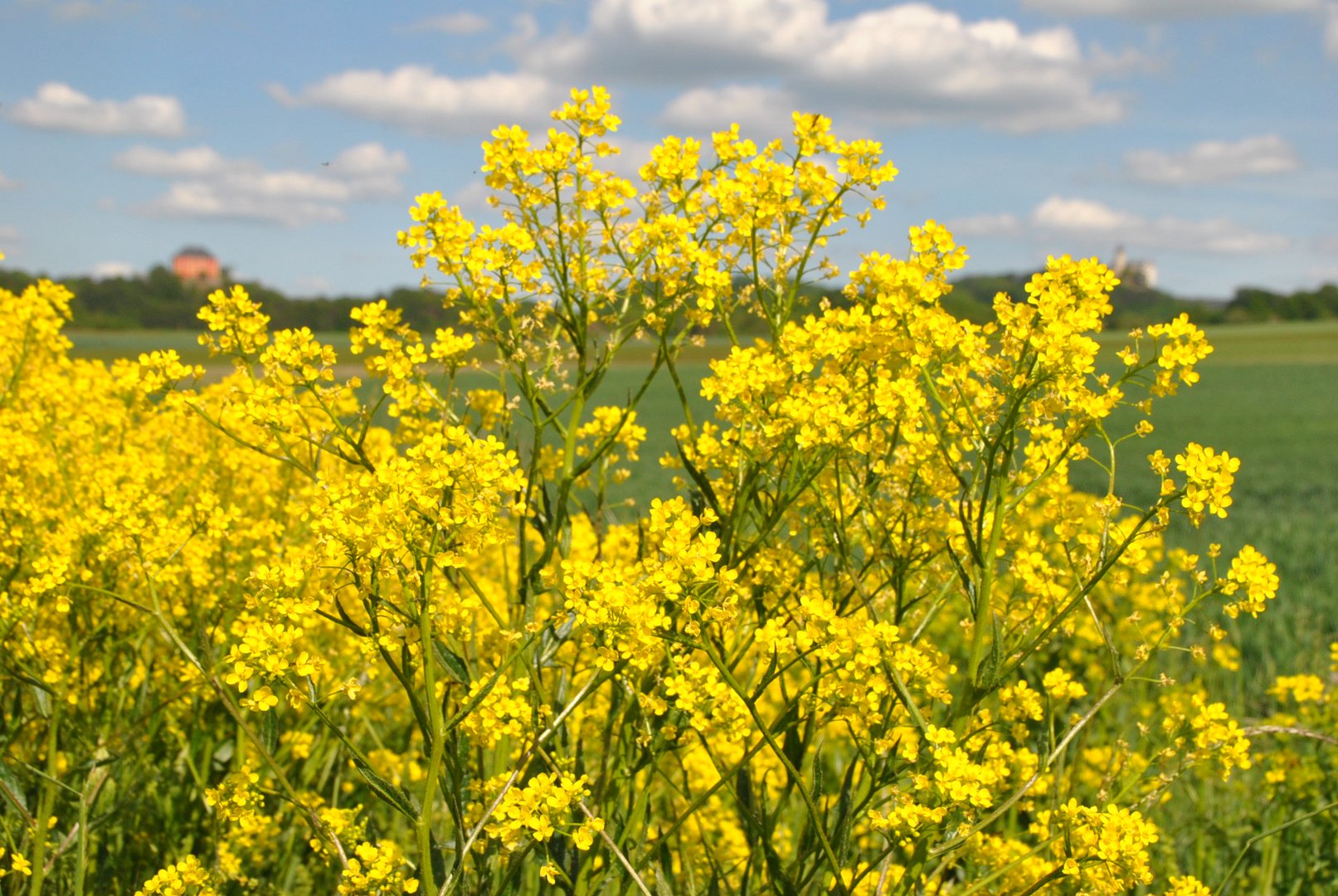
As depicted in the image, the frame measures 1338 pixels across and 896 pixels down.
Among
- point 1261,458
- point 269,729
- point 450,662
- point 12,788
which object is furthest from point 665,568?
point 1261,458

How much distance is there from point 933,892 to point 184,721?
2.84 meters

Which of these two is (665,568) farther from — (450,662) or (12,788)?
(12,788)

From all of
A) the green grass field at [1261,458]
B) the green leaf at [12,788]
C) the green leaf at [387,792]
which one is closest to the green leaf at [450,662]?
the green leaf at [387,792]

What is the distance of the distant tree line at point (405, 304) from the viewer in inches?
124

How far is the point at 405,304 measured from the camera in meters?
3.05

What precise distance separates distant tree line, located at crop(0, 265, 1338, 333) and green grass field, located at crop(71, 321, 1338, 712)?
775mm

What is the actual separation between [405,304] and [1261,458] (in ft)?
98.7

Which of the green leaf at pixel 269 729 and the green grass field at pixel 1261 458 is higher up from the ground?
the green leaf at pixel 269 729

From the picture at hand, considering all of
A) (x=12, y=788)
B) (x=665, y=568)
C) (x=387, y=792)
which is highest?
(x=665, y=568)

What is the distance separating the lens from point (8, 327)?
14.6 ft

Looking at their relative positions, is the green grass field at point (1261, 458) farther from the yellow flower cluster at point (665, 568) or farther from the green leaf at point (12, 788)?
→ the green leaf at point (12, 788)

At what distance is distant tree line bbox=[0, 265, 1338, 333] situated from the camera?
314cm

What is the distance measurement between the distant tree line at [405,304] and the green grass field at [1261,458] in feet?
2.54

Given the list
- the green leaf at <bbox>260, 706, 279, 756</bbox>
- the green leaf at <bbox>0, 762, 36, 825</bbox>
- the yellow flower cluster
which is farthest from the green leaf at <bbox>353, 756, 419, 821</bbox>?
the green leaf at <bbox>0, 762, 36, 825</bbox>
